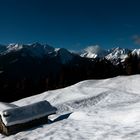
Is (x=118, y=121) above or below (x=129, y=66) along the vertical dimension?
below

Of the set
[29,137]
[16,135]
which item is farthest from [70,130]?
[16,135]

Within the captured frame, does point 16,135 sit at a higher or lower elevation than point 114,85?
lower

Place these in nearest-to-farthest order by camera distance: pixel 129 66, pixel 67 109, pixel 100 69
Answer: pixel 67 109 → pixel 129 66 → pixel 100 69

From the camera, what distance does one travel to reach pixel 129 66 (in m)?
90.1

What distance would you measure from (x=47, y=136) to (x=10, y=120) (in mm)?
5261

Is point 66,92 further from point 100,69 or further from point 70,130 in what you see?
point 100,69

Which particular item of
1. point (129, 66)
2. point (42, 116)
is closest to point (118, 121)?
point (42, 116)

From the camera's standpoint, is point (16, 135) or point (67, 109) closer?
point (16, 135)

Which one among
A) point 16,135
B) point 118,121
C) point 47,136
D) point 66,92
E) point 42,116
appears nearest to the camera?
point 47,136

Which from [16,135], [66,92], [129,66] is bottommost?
[16,135]

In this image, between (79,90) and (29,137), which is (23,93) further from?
(29,137)

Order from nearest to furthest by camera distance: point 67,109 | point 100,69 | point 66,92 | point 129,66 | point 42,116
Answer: point 42,116 < point 67,109 < point 66,92 < point 129,66 < point 100,69

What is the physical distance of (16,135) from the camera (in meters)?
22.6

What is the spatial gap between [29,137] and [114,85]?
31.5 m
